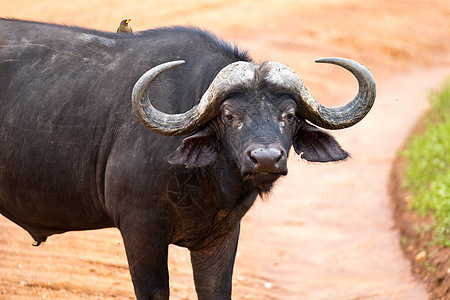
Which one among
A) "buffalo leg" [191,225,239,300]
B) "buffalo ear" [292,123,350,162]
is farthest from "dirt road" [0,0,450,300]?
"buffalo ear" [292,123,350,162]

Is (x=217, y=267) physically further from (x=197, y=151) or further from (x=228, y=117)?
(x=228, y=117)

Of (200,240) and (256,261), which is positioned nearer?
(200,240)

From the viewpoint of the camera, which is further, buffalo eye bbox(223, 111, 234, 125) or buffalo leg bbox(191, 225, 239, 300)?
buffalo leg bbox(191, 225, 239, 300)

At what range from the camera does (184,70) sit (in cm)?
519

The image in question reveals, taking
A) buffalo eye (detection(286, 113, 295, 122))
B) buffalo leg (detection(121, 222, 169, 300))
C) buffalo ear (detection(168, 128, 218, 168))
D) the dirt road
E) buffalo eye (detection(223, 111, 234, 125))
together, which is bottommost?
the dirt road

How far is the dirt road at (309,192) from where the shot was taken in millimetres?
7480

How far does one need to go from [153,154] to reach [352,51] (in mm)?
15166

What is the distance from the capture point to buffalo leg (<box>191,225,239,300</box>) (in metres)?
5.62

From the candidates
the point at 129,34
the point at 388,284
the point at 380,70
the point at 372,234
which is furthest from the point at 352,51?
the point at 129,34

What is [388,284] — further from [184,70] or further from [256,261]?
[184,70]

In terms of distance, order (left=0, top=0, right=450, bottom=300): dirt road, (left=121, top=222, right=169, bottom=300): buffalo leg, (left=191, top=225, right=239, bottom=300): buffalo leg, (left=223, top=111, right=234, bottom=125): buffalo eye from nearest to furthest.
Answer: (left=223, top=111, right=234, bottom=125): buffalo eye < (left=121, top=222, right=169, bottom=300): buffalo leg < (left=191, top=225, right=239, bottom=300): buffalo leg < (left=0, top=0, right=450, bottom=300): dirt road

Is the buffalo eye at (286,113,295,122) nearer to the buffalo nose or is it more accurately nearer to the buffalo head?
the buffalo head

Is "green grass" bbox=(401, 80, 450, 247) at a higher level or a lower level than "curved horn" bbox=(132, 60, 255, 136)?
lower

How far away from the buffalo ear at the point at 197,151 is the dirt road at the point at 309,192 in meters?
2.36
